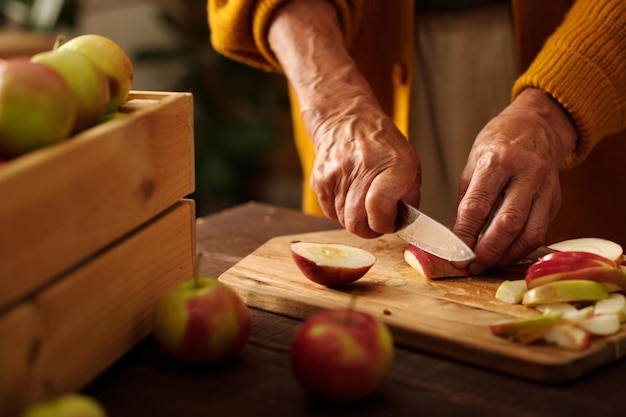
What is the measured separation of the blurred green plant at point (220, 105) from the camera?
3.58 metres

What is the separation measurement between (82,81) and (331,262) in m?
0.52

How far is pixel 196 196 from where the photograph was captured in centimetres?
381

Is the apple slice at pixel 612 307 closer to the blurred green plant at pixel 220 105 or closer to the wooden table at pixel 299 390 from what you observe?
the wooden table at pixel 299 390

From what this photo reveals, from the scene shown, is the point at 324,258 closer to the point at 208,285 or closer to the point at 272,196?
the point at 208,285

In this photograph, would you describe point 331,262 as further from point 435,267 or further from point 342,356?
point 342,356

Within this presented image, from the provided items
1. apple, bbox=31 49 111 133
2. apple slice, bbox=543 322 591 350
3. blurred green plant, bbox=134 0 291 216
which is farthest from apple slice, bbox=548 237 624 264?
blurred green plant, bbox=134 0 291 216

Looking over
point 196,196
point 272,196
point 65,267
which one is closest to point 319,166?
point 65,267

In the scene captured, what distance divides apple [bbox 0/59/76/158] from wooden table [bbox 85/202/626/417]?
0.32 metres

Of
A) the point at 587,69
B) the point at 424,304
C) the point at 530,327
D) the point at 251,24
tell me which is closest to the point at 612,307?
the point at 530,327

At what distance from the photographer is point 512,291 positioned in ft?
4.23

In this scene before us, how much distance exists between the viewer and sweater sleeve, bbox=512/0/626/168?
1546mm

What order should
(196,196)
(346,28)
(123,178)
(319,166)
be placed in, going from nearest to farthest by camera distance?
(123,178)
(319,166)
(346,28)
(196,196)

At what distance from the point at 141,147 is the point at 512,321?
1.85 ft

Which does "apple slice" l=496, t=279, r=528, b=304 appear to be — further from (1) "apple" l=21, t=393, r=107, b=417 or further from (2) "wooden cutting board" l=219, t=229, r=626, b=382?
(1) "apple" l=21, t=393, r=107, b=417
